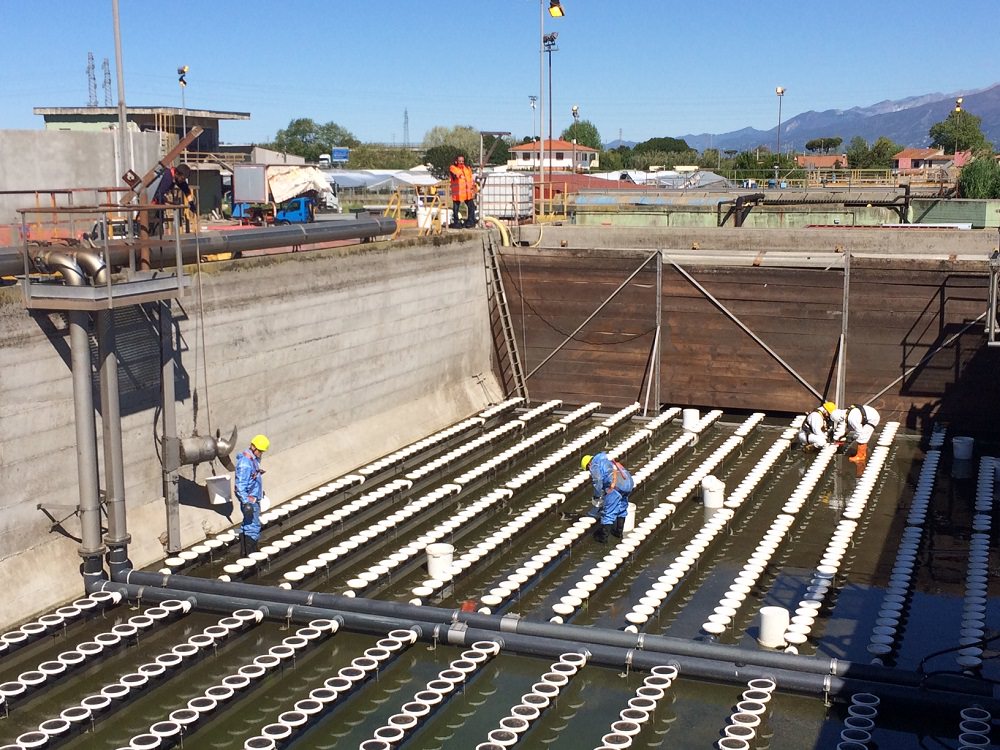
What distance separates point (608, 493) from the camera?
1291 cm

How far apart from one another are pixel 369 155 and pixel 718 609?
3013 inches

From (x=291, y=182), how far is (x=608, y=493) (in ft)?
41.2

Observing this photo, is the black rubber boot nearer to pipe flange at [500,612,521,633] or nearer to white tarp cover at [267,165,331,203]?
pipe flange at [500,612,521,633]

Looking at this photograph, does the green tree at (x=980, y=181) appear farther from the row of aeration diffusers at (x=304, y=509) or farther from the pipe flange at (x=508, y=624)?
the pipe flange at (x=508, y=624)

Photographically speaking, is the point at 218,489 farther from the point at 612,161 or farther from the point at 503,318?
the point at 612,161

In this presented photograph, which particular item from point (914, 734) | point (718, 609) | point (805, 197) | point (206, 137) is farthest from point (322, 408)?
point (206, 137)

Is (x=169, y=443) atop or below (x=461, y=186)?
below

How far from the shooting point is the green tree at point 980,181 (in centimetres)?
3569

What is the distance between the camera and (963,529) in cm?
1339

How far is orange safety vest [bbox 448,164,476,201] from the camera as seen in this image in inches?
834

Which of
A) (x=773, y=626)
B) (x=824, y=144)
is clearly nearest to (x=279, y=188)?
(x=773, y=626)

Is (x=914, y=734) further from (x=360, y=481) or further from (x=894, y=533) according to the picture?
(x=360, y=481)

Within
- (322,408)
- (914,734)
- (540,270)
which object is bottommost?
(914,734)

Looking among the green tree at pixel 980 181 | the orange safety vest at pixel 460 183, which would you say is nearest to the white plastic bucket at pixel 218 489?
the orange safety vest at pixel 460 183
